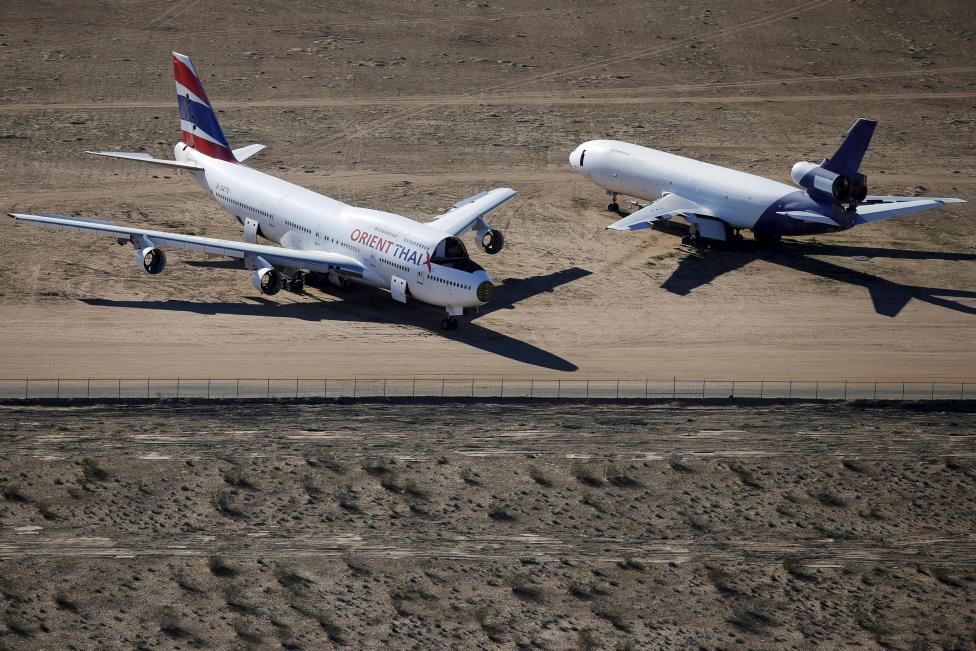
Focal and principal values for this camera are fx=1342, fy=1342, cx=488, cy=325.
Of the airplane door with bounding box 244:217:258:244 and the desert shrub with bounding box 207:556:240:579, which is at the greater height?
the airplane door with bounding box 244:217:258:244

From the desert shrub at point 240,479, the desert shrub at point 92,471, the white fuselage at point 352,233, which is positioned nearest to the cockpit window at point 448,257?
the white fuselage at point 352,233

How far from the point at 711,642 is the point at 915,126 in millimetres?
82833

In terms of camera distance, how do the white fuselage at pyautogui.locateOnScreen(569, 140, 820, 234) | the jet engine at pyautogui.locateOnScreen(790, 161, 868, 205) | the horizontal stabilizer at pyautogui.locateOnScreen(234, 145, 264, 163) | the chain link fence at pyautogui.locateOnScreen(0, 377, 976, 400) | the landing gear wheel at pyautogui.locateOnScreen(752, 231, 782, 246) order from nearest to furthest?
the chain link fence at pyautogui.locateOnScreen(0, 377, 976, 400), the jet engine at pyautogui.locateOnScreen(790, 161, 868, 205), the white fuselage at pyautogui.locateOnScreen(569, 140, 820, 234), the landing gear wheel at pyautogui.locateOnScreen(752, 231, 782, 246), the horizontal stabilizer at pyautogui.locateOnScreen(234, 145, 264, 163)

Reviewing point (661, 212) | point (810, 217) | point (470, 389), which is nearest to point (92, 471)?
point (470, 389)

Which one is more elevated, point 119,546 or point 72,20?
point 72,20

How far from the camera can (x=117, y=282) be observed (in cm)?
8044

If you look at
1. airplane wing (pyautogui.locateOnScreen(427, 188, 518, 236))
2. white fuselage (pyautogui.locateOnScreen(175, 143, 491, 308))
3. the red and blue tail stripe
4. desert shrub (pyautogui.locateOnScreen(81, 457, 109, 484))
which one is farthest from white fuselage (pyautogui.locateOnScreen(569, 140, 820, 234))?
desert shrub (pyautogui.locateOnScreen(81, 457, 109, 484))

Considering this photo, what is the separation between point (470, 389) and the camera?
67.2 meters

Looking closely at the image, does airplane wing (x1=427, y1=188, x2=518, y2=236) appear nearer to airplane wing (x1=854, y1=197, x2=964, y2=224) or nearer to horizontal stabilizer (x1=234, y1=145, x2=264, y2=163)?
horizontal stabilizer (x1=234, y1=145, x2=264, y2=163)

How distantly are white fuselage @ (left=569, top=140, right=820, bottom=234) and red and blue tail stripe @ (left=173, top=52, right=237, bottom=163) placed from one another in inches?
1033

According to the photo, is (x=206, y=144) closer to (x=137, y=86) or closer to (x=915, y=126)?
(x=137, y=86)

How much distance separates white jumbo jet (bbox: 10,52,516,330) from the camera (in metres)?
73.6

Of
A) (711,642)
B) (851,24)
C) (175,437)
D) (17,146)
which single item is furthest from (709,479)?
(851,24)

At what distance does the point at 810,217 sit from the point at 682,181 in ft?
34.5
